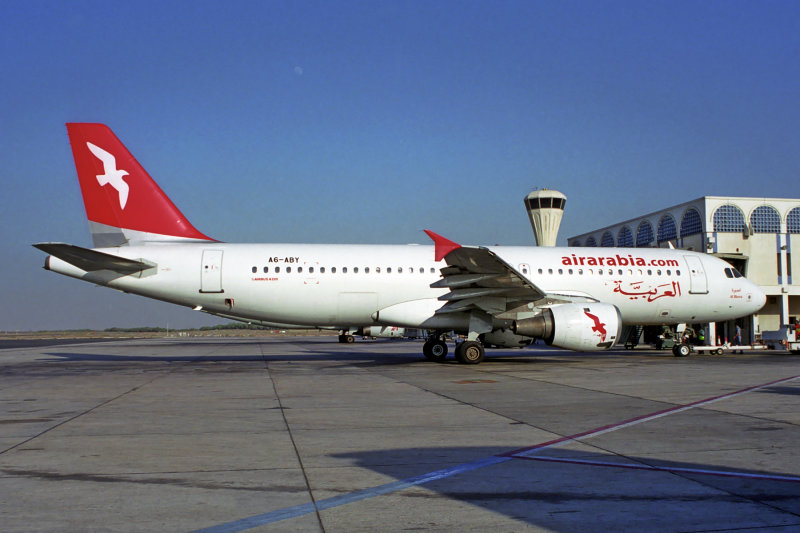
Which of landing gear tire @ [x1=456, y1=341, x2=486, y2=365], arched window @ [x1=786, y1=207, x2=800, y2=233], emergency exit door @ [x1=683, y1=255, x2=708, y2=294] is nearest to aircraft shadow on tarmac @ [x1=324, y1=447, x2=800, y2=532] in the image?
landing gear tire @ [x1=456, y1=341, x2=486, y2=365]

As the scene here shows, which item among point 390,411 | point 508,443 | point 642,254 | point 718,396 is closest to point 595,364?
point 642,254

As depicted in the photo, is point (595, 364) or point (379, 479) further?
point (595, 364)

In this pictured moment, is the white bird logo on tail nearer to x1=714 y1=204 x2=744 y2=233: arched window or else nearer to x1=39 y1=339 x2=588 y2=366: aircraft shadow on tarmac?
x1=39 y1=339 x2=588 y2=366: aircraft shadow on tarmac

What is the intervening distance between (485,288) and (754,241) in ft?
75.9

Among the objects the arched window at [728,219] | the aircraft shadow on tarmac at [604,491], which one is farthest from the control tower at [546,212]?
the aircraft shadow on tarmac at [604,491]

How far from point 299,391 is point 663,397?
6218 mm

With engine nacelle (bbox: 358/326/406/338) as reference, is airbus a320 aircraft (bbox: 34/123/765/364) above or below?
above

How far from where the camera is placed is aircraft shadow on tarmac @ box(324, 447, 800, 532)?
13.4ft

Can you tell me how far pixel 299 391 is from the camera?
1198 centimetres

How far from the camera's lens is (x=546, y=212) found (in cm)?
5181

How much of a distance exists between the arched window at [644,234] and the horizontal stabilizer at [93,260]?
29903 mm

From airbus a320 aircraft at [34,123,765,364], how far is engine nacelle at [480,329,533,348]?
3cm

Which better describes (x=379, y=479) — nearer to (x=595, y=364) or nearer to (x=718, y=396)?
(x=718, y=396)

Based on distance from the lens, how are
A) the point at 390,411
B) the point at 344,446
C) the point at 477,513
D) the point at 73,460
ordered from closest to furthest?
the point at 477,513, the point at 73,460, the point at 344,446, the point at 390,411
